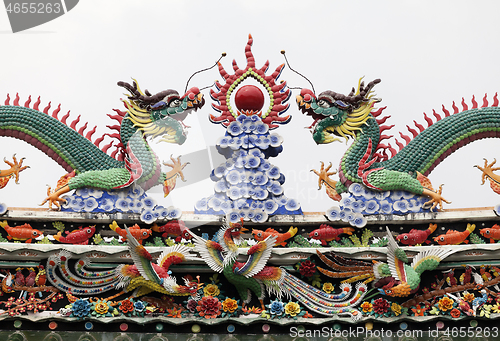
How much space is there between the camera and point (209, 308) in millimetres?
9414

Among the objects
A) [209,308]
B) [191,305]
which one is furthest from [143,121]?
[209,308]

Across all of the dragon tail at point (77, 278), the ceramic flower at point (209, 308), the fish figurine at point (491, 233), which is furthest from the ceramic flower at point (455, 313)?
the dragon tail at point (77, 278)

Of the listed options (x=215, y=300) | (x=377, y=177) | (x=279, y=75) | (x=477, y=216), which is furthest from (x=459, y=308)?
(x=279, y=75)

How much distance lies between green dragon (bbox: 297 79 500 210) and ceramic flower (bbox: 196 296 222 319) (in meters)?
2.59

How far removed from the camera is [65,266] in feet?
31.6

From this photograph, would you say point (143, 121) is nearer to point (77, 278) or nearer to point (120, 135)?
point (120, 135)

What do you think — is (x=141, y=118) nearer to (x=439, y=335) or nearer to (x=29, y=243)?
(x=29, y=243)

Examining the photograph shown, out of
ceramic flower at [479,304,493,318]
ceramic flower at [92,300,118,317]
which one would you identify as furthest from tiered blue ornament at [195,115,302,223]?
ceramic flower at [479,304,493,318]

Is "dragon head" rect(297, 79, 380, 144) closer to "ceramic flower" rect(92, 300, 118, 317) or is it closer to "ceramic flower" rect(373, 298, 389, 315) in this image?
"ceramic flower" rect(373, 298, 389, 315)

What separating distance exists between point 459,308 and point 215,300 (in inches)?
140

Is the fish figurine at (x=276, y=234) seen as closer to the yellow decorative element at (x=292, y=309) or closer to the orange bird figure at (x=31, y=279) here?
the yellow decorative element at (x=292, y=309)

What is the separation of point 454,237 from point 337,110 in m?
2.73

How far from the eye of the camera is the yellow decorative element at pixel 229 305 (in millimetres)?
9414

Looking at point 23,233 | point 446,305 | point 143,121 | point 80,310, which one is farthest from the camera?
point 143,121
